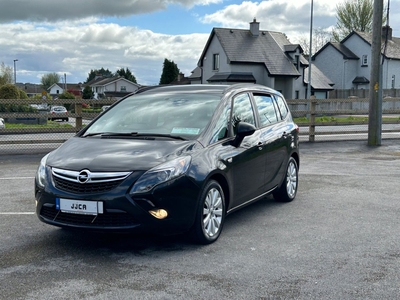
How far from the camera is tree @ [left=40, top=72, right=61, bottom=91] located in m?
144

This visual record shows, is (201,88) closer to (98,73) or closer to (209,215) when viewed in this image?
(209,215)

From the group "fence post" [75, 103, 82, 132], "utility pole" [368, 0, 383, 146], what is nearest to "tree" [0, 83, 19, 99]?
"fence post" [75, 103, 82, 132]

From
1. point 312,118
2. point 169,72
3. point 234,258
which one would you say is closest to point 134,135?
point 234,258

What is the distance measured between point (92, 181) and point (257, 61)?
147 ft

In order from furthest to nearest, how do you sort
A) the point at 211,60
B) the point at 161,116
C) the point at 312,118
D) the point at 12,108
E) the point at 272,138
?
the point at 211,60, the point at 12,108, the point at 312,118, the point at 272,138, the point at 161,116

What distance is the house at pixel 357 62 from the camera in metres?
59.4

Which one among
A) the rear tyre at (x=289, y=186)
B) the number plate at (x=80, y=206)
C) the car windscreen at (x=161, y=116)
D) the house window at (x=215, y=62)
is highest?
the house window at (x=215, y=62)

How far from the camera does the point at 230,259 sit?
202 inches

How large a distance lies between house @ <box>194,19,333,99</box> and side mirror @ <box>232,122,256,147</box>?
42.2 meters

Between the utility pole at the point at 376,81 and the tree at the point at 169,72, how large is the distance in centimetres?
7099

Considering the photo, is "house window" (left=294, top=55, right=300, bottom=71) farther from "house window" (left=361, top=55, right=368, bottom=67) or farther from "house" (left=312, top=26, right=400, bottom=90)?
"house window" (left=361, top=55, right=368, bottom=67)

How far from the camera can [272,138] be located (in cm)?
725

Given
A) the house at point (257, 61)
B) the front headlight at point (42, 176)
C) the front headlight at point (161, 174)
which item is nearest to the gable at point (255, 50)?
the house at point (257, 61)

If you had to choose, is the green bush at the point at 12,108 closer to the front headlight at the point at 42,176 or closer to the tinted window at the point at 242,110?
the tinted window at the point at 242,110
